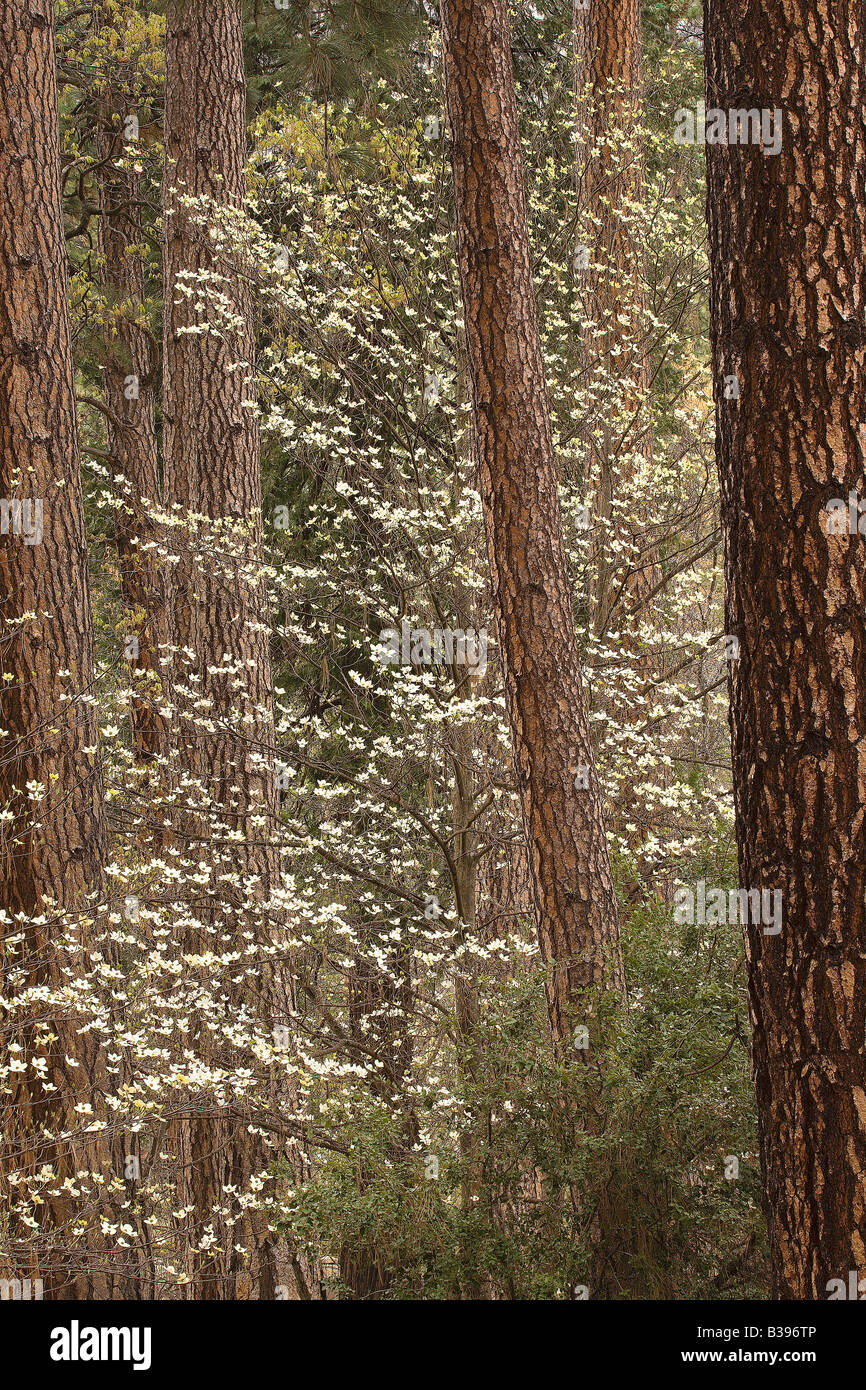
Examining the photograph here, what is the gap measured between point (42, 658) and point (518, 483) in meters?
2.39

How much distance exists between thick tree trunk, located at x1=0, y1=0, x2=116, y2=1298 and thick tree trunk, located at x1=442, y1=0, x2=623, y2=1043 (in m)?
2.00

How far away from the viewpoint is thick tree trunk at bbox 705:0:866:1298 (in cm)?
279

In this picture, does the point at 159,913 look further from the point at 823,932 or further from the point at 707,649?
the point at 823,932

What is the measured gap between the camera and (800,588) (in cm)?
291

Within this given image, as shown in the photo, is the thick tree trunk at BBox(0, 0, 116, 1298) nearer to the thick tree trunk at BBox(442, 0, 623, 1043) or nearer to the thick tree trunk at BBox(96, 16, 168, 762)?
the thick tree trunk at BBox(442, 0, 623, 1043)

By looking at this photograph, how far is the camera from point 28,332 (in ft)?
19.7

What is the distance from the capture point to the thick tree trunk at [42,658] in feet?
18.1

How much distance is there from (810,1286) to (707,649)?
6.23m

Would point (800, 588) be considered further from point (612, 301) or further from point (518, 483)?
point (612, 301)

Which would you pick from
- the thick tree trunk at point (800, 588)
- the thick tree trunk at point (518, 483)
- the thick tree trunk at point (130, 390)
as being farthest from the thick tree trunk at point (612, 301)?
the thick tree trunk at point (800, 588)

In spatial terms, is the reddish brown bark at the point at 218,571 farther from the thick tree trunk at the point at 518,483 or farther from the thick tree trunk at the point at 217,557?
the thick tree trunk at the point at 518,483

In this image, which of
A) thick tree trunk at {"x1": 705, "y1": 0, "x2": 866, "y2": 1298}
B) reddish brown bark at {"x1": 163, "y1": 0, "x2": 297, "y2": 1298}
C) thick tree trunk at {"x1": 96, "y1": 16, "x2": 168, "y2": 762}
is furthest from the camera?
thick tree trunk at {"x1": 96, "y1": 16, "x2": 168, "y2": 762}

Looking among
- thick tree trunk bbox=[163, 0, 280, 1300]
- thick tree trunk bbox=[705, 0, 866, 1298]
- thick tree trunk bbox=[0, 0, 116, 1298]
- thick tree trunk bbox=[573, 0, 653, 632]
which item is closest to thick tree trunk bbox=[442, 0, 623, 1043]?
thick tree trunk bbox=[0, 0, 116, 1298]
